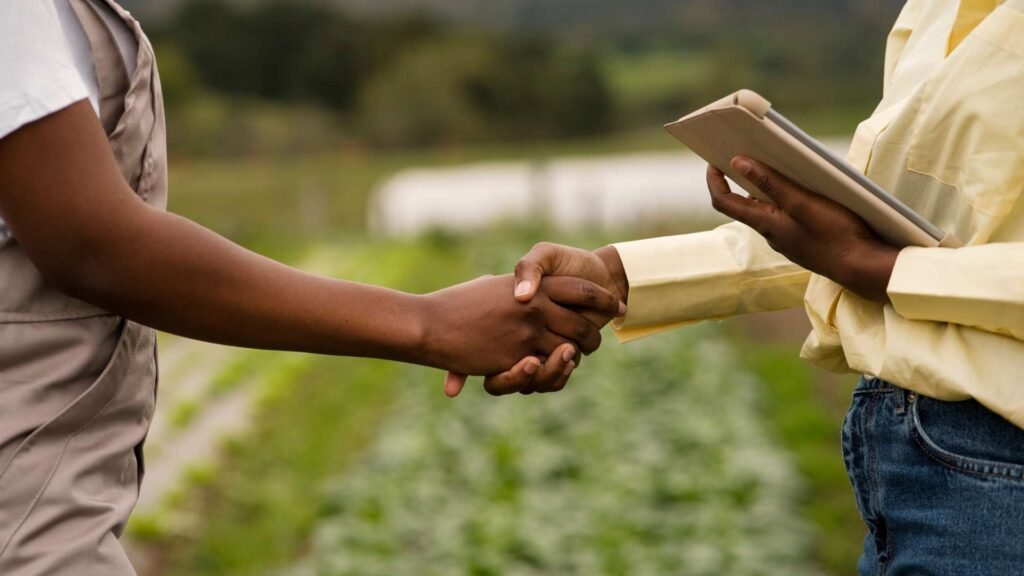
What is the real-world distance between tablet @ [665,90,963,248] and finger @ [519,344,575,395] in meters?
0.74

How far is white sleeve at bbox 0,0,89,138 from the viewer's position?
4.97 ft

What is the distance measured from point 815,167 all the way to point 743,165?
0.46 ft

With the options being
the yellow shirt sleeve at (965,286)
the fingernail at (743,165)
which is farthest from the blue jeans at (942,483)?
the fingernail at (743,165)

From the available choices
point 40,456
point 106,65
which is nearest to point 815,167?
point 106,65

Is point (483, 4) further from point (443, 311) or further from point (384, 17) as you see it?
point (443, 311)

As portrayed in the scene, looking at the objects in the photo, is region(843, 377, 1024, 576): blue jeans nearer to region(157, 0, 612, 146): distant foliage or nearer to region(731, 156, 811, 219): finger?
region(731, 156, 811, 219): finger

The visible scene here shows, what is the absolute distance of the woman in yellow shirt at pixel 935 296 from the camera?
167 centimetres

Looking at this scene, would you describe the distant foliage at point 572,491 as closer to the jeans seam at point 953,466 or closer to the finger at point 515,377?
the finger at point 515,377

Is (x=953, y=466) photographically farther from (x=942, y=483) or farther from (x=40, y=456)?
(x=40, y=456)

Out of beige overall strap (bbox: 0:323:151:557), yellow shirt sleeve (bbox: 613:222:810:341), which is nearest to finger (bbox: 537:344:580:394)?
yellow shirt sleeve (bbox: 613:222:810:341)

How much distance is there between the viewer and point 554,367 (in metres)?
2.48

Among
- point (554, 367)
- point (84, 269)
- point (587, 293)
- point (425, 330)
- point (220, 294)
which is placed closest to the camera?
point (84, 269)

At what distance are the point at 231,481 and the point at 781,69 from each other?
15028 mm

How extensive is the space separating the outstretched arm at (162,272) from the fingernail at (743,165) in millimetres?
573
